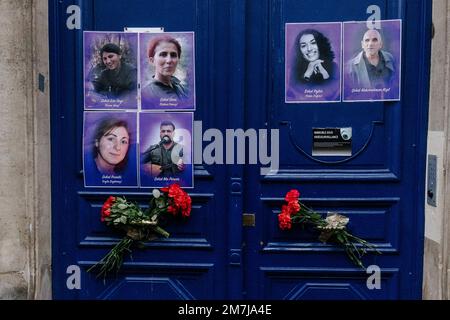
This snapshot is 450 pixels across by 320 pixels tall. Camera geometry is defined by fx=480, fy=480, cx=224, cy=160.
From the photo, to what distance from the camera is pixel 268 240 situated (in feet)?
11.3

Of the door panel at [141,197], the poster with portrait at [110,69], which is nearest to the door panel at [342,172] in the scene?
the door panel at [141,197]

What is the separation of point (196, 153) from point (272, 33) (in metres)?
1.00

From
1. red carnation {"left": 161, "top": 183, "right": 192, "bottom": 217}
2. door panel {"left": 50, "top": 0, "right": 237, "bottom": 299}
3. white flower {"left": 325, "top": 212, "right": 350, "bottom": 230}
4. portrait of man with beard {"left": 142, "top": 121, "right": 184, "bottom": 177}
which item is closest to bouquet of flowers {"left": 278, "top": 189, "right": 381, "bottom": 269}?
white flower {"left": 325, "top": 212, "right": 350, "bottom": 230}

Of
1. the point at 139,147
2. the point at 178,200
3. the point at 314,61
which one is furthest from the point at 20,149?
the point at 314,61

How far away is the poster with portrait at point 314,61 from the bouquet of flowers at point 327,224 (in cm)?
71

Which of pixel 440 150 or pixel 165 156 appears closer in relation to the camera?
pixel 440 150

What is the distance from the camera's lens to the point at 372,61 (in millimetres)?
3328

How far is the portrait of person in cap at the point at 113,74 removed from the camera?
11.2ft

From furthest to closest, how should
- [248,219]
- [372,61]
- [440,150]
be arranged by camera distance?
[248,219], [372,61], [440,150]

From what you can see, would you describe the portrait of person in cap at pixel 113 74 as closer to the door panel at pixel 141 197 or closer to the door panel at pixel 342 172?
the door panel at pixel 141 197

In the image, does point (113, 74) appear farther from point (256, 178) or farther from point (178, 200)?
point (256, 178)

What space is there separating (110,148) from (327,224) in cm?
163
